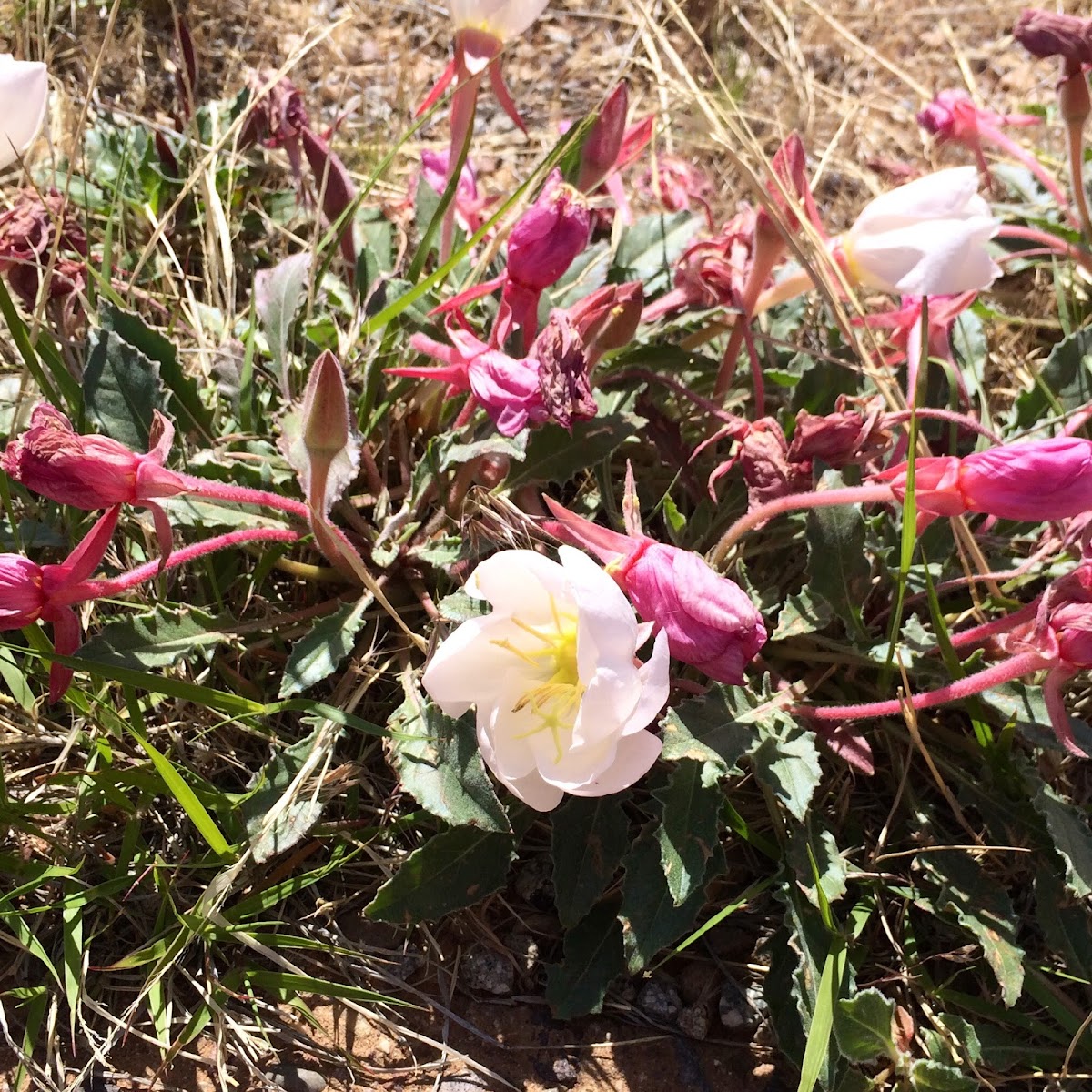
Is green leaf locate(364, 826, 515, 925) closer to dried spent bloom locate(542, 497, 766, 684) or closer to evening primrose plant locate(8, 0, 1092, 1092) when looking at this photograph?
evening primrose plant locate(8, 0, 1092, 1092)

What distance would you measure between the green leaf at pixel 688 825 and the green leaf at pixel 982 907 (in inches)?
15.0

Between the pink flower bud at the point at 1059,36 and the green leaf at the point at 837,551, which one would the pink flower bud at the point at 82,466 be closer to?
the green leaf at the point at 837,551

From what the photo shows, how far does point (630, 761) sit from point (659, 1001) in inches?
23.1

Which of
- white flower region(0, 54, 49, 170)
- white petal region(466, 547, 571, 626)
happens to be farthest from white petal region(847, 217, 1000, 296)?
white flower region(0, 54, 49, 170)

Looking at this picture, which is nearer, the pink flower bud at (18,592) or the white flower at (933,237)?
the pink flower bud at (18,592)

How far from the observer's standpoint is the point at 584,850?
4.81 feet

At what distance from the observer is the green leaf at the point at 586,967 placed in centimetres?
141

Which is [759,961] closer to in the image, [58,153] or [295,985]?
[295,985]

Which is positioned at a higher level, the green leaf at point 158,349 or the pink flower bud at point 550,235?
the pink flower bud at point 550,235

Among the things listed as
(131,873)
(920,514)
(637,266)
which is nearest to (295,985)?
(131,873)

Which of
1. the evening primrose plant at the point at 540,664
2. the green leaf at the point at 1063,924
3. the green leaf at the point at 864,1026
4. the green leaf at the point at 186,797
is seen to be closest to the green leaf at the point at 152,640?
the evening primrose plant at the point at 540,664

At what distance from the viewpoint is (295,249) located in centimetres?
Result: 227

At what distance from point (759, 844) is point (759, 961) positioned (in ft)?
0.58

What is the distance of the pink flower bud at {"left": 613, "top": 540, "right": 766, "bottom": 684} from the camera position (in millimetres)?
1130
